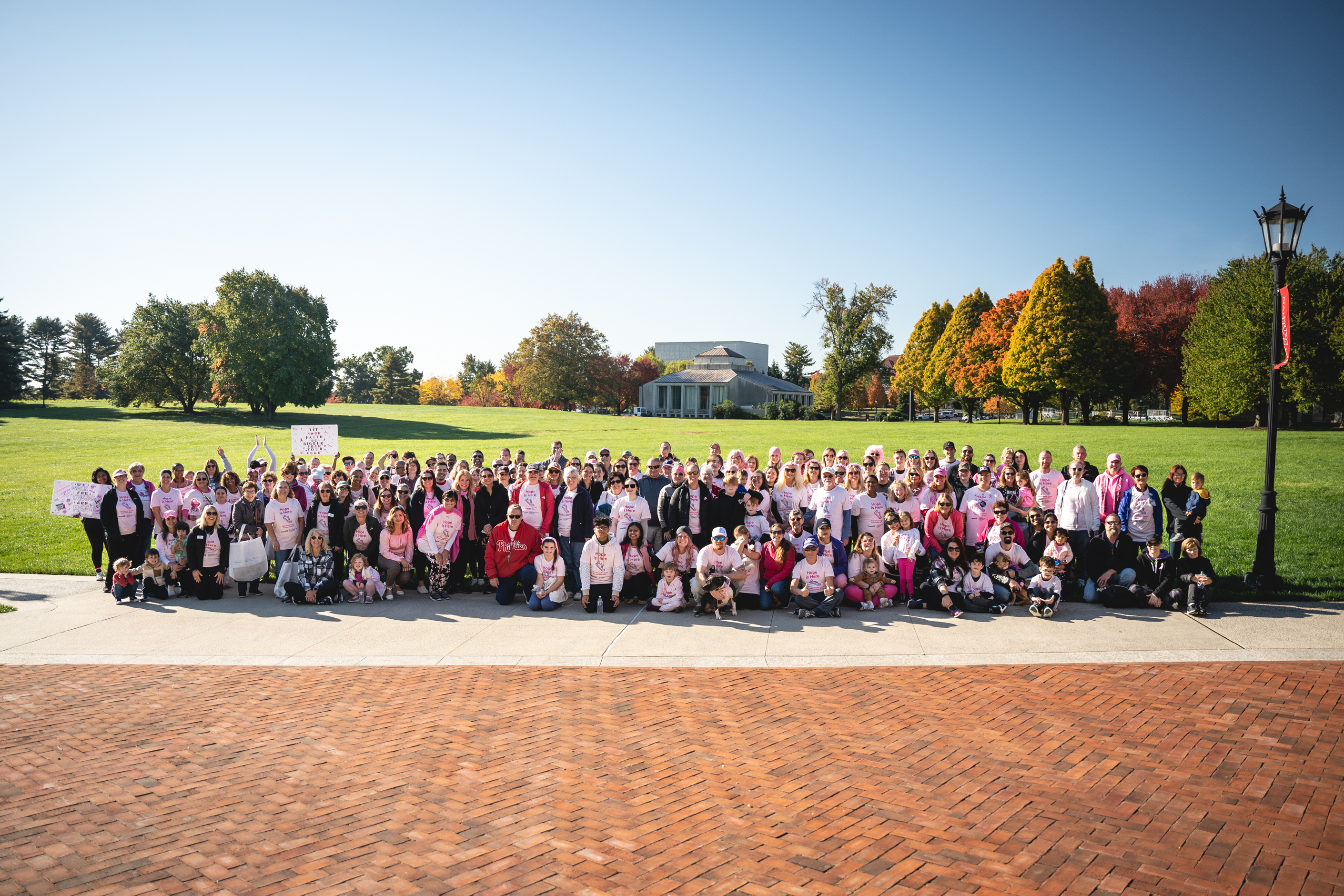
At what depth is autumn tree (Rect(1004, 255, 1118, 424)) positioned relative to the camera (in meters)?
46.7

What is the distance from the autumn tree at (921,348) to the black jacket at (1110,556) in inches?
2295

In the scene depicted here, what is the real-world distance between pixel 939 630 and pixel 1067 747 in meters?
3.31

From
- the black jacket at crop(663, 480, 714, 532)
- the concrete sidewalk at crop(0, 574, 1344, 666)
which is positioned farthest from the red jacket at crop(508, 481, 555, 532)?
the black jacket at crop(663, 480, 714, 532)

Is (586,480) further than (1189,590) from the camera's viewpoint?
Yes

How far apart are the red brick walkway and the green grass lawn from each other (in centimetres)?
699

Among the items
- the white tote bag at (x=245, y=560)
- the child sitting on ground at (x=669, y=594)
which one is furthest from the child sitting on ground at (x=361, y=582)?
the child sitting on ground at (x=669, y=594)

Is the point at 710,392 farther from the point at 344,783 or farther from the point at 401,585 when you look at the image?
the point at 344,783

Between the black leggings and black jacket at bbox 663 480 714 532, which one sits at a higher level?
black jacket at bbox 663 480 714 532

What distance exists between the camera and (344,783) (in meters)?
5.49

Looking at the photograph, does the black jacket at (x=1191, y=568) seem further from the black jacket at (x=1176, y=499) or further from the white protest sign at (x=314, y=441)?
the white protest sign at (x=314, y=441)

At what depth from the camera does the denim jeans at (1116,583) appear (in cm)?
1005

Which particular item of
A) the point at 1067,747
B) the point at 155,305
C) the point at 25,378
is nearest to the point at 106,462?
the point at 155,305

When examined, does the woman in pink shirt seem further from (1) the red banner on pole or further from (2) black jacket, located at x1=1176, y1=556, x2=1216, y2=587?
(1) the red banner on pole

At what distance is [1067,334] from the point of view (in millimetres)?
46562
